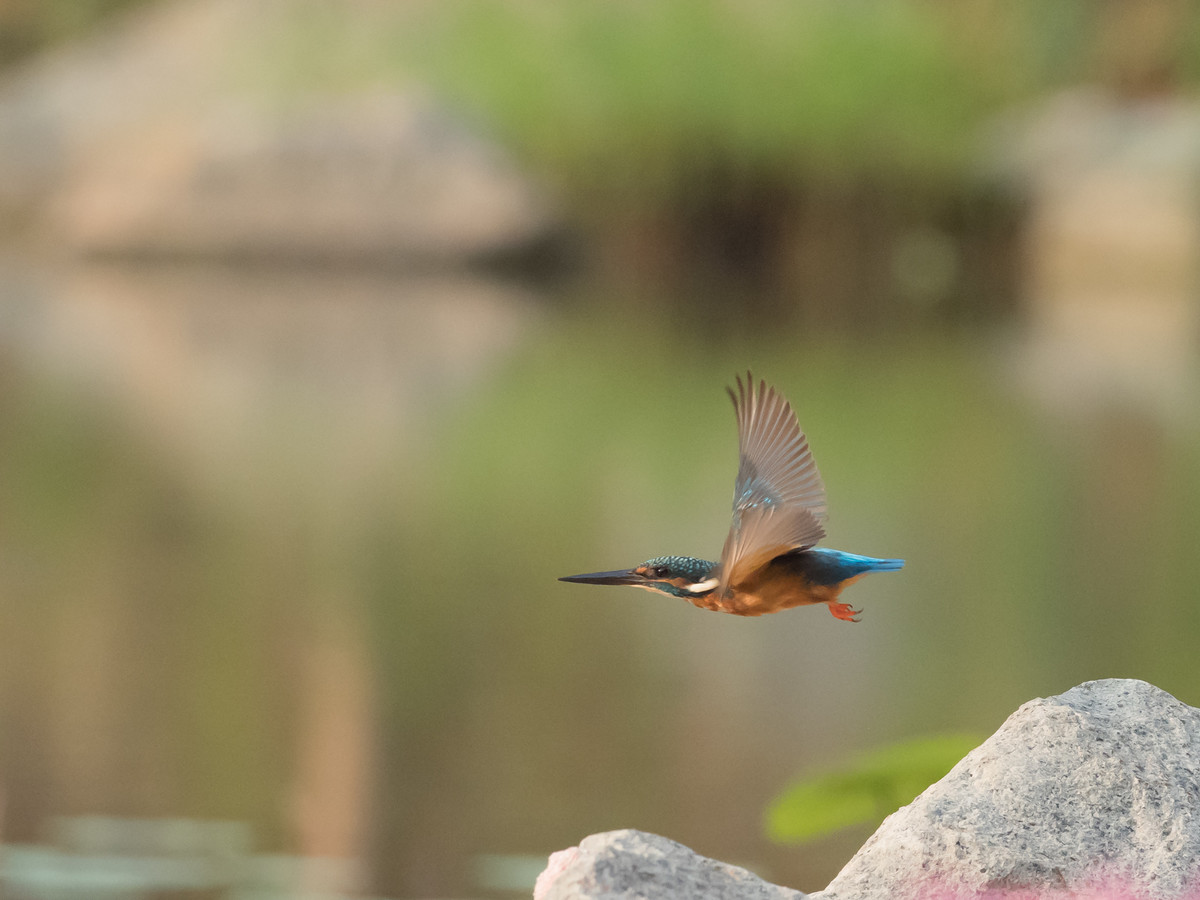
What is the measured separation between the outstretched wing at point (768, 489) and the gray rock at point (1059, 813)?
207 mm

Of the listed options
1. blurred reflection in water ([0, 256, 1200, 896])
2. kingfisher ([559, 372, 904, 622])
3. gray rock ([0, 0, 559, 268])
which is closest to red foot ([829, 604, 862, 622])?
kingfisher ([559, 372, 904, 622])

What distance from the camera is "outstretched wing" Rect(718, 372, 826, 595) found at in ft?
1.45

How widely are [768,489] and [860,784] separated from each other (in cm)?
29

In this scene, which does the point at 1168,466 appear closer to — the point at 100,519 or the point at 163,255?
the point at 100,519

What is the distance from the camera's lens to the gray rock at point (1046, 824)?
606 millimetres

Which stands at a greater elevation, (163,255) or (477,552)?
(163,255)

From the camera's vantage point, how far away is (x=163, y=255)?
6.41 metres

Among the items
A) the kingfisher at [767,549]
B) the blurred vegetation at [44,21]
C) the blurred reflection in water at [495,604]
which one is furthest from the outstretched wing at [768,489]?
the blurred vegetation at [44,21]

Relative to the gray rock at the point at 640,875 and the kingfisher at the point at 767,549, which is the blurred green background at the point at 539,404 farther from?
the kingfisher at the point at 767,549

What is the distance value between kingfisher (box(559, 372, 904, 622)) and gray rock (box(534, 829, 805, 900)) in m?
0.13

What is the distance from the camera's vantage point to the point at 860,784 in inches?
28.5

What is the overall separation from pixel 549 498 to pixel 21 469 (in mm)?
728

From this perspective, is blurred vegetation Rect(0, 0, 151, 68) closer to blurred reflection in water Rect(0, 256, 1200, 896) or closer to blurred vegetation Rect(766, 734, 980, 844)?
blurred reflection in water Rect(0, 256, 1200, 896)

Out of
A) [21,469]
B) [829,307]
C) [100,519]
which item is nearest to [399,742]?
[100,519]
